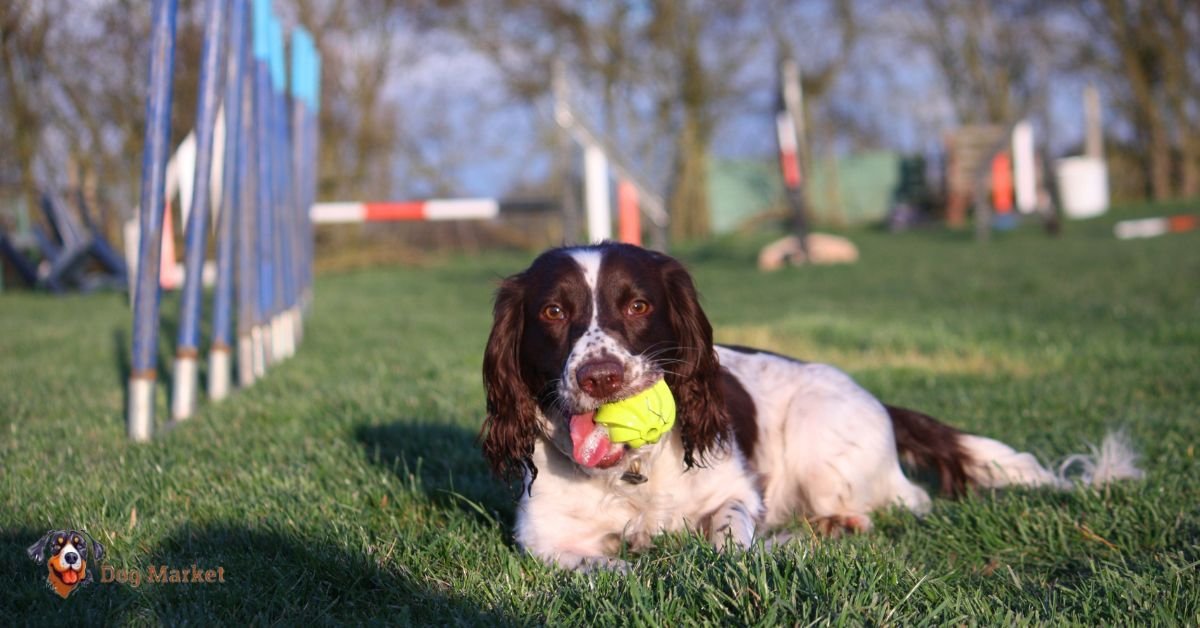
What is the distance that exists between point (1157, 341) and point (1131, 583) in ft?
14.1

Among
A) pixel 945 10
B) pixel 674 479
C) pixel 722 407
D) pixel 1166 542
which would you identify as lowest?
pixel 1166 542

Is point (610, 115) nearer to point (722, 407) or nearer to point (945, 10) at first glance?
point (945, 10)

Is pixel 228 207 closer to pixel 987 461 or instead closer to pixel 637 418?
pixel 637 418

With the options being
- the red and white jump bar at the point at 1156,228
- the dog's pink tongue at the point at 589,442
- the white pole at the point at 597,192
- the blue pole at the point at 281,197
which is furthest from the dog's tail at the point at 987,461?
the red and white jump bar at the point at 1156,228

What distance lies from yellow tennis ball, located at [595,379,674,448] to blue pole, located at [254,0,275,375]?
3.65m

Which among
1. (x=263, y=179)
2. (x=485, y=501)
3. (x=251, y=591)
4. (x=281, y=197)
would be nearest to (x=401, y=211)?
(x=281, y=197)

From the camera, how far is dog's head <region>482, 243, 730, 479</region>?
2.81 metres

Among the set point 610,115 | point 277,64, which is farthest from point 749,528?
point 610,115

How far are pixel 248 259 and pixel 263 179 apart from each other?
1.94 feet

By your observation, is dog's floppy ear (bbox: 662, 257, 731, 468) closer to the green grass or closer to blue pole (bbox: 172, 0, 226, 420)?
the green grass

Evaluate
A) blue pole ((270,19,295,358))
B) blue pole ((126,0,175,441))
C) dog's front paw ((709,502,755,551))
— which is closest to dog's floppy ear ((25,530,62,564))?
blue pole ((126,0,175,441))

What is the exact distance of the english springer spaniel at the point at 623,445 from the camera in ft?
8.91

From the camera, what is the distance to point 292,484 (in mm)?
3301

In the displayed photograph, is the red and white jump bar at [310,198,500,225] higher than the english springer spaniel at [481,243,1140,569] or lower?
higher
